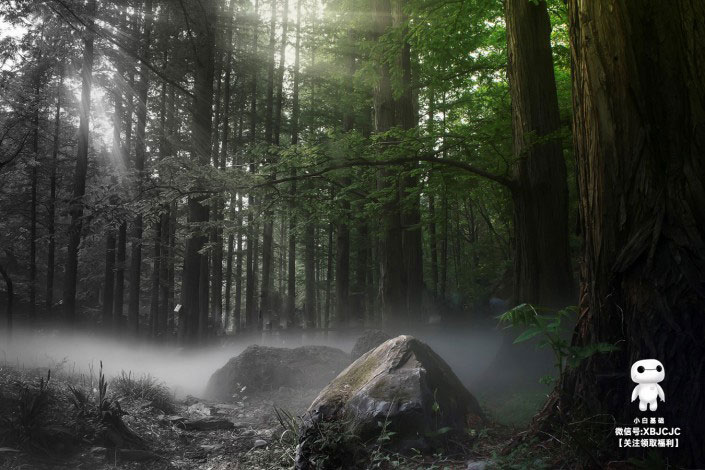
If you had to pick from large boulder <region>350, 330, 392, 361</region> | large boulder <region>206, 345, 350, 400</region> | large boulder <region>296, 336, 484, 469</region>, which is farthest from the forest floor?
large boulder <region>206, 345, 350, 400</region>

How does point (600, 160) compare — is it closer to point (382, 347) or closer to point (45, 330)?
point (382, 347)

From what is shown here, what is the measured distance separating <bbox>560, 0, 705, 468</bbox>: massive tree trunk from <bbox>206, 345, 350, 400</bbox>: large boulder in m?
7.28

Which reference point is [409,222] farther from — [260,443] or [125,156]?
[125,156]

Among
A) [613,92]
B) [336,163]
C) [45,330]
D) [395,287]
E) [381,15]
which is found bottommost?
[45,330]

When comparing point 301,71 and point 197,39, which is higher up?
point 301,71

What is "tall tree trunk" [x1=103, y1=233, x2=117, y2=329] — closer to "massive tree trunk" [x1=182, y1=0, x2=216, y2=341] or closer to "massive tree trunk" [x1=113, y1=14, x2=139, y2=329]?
"massive tree trunk" [x1=113, y1=14, x2=139, y2=329]

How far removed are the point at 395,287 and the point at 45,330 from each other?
14.4 meters

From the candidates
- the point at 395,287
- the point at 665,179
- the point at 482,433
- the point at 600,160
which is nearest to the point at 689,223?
the point at 665,179

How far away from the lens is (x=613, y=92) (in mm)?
3418

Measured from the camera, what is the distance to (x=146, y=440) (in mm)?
5836

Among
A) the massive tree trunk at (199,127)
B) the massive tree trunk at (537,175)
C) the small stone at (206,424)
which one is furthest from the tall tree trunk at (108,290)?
the massive tree trunk at (537,175)

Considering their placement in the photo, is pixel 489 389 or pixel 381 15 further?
pixel 381 15

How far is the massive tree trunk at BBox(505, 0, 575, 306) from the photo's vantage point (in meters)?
6.67

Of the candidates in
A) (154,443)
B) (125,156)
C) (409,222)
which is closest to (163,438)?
(154,443)
